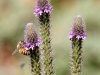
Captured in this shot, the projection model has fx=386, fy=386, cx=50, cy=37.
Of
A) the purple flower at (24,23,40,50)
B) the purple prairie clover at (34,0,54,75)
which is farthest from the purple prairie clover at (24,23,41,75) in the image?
the purple prairie clover at (34,0,54,75)

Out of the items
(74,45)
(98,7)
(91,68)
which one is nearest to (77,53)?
(74,45)

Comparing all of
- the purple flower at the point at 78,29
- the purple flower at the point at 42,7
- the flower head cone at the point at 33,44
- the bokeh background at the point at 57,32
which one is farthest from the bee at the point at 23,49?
the bokeh background at the point at 57,32

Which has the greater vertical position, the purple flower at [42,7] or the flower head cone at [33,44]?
the purple flower at [42,7]

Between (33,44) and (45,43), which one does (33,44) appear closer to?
(33,44)

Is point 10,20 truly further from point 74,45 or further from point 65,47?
point 74,45

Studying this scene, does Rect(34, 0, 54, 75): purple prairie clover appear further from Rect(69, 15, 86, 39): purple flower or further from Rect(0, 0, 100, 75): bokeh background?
Rect(0, 0, 100, 75): bokeh background

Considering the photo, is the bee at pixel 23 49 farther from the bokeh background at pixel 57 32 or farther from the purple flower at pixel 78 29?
→ the bokeh background at pixel 57 32
